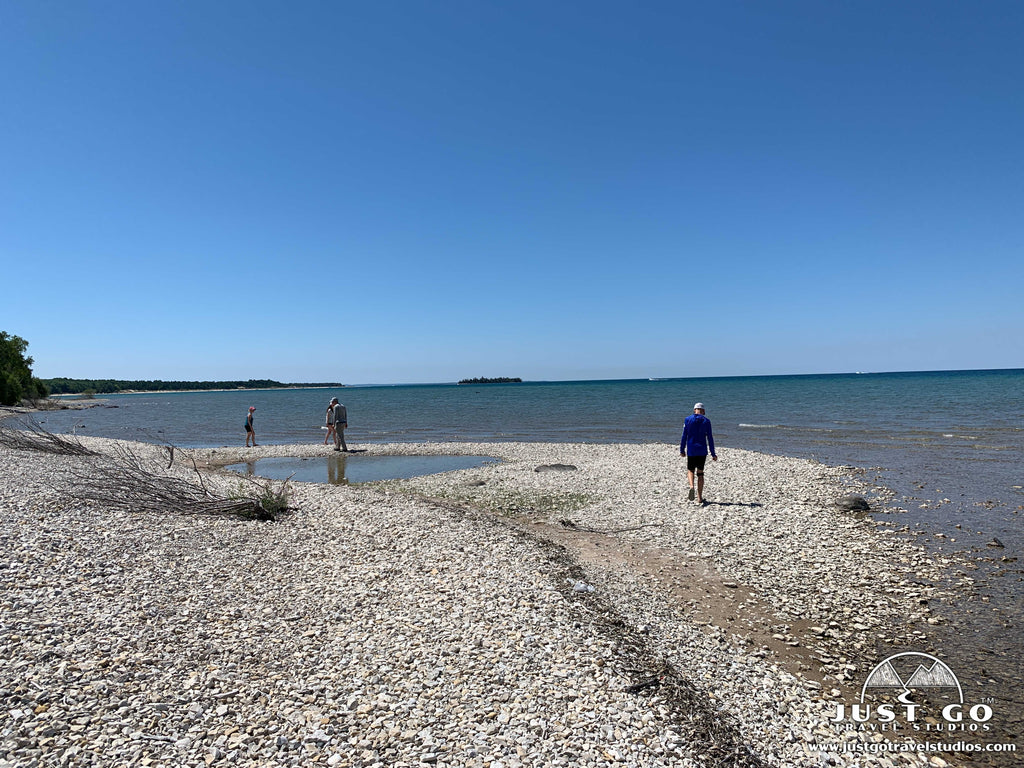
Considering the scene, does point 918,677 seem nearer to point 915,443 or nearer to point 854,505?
point 854,505

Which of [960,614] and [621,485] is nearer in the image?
[960,614]

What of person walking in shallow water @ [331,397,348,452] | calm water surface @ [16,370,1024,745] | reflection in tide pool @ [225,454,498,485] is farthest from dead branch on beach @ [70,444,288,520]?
person walking in shallow water @ [331,397,348,452]

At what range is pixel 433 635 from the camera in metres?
6.84

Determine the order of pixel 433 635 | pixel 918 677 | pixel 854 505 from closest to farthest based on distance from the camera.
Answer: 1. pixel 918 677
2. pixel 433 635
3. pixel 854 505

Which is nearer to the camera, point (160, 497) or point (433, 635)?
point (433, 635)

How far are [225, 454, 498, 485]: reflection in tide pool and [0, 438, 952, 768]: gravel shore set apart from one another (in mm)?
8248

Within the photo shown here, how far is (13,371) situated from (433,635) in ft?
296

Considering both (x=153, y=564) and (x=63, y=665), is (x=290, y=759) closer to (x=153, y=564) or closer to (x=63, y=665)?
(x=63, y=665)

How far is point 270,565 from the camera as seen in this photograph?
359 inches

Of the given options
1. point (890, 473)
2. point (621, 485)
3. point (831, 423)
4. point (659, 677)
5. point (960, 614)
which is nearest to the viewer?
point (659, 677)

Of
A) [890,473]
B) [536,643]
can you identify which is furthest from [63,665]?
[890,473]

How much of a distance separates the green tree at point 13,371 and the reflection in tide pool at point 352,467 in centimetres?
6510

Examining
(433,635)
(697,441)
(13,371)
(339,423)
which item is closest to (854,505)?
(697,441)

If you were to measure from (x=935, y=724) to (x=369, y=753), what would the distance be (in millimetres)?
6061
